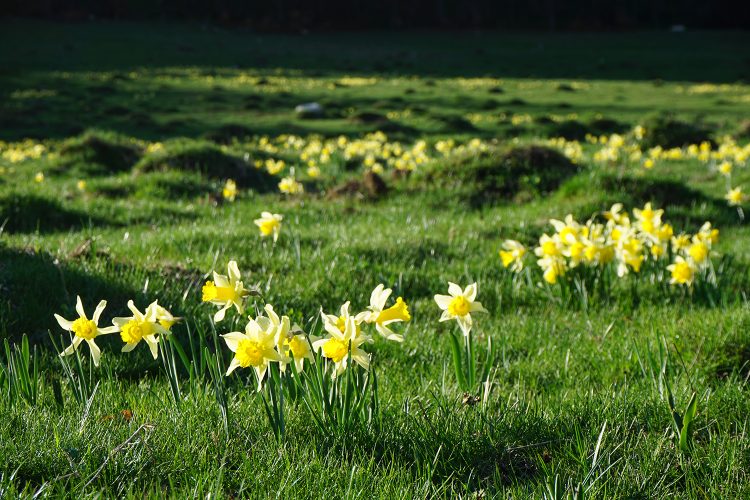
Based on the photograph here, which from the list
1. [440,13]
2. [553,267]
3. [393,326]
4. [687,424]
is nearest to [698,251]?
[553,267]

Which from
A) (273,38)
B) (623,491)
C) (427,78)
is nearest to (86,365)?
(623,491)

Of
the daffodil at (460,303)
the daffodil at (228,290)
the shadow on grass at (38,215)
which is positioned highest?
the daffodil at (228,290)

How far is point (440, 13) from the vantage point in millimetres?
79875

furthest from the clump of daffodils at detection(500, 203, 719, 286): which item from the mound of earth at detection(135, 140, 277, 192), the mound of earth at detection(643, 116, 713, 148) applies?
the mound of earth at detection(643, 116, 713, 148)

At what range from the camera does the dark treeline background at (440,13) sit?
243 feet

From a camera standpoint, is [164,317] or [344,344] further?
[164,317]

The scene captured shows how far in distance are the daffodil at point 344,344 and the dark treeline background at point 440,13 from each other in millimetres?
73658

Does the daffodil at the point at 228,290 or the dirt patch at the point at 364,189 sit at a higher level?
the daffodil at the point at 228,290

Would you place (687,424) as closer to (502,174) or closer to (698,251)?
(698,251)

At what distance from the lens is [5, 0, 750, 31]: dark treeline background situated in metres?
73.9

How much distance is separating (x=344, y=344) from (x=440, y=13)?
271ft

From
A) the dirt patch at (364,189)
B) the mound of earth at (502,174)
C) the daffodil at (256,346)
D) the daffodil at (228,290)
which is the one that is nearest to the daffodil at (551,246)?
the daffodil at (228,290)

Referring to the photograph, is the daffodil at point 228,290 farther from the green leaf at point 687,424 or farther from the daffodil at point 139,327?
the green leaf at point 687,424

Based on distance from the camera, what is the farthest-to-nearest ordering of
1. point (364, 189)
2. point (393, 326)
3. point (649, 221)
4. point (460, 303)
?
1. point (364, 189)
2. point (649, 221)
3. point (393, 326)
4. point (460, 303)
